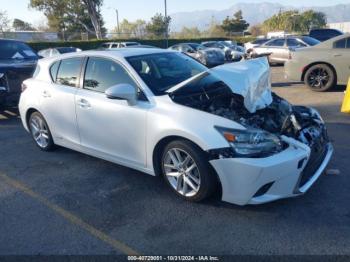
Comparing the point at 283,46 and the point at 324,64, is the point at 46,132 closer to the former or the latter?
the point at 324,64

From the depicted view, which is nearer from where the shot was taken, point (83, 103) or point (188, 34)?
point (83, 103)

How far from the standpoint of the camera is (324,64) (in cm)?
964

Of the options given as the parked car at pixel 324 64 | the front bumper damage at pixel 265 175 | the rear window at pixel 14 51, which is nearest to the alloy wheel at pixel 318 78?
the parked car at pixel 324 64

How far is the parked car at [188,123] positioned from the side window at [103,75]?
0.01 m

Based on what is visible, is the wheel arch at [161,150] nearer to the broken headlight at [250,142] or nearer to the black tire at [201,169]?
the black tire at [201,169]

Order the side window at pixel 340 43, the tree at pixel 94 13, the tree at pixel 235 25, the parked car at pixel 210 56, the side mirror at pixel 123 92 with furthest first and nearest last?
1. the tree at pixel 235 25
2. the tree at pixel 94 13
3. the parked car at pixel 210 56
4. the side window at pixel 340 43
5. the side mirror at pixel 123 92

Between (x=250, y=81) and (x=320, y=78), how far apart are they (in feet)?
21.5

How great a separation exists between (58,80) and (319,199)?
12.6 feet

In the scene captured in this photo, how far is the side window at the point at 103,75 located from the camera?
426 cm

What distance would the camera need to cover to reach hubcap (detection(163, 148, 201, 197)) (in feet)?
Result: 12.0

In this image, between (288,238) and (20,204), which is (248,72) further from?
(20,204)

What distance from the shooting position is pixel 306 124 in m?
4.08

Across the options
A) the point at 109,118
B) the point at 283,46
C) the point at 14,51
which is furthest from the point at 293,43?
the point at 109,118

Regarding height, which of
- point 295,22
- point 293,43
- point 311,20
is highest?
point 311,20
